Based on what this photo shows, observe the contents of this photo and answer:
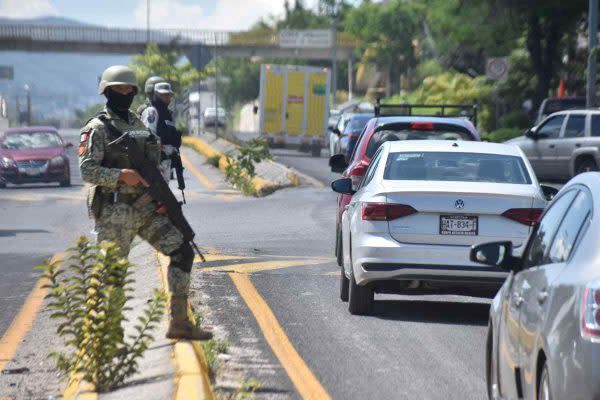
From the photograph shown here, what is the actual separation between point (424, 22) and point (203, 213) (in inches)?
2813

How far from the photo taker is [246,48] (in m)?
115

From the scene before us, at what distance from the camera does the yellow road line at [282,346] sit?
8.88m

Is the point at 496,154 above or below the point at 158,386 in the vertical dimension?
above

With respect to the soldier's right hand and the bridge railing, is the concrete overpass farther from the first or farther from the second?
the soldier's right hand

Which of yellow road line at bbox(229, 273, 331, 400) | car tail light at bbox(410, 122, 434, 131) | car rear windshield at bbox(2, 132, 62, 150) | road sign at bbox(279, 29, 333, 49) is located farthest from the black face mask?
road sign at bbox(279, 29, 333, 49)

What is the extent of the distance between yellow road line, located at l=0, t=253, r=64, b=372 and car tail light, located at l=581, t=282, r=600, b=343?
5.80m

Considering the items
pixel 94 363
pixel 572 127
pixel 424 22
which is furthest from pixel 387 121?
pixel 424 22

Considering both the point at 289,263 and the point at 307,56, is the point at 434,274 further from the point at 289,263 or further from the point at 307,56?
the point at 307,56

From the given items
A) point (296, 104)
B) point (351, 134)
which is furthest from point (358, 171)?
point (296, 104)

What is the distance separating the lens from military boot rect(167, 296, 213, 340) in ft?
32.3

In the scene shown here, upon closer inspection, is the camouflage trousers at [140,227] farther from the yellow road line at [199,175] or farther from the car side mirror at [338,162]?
the yellow road line at [199,175]

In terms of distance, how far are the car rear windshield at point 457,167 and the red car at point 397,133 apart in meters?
2.95

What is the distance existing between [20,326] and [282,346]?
9.38 ft

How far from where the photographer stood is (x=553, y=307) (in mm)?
5926
